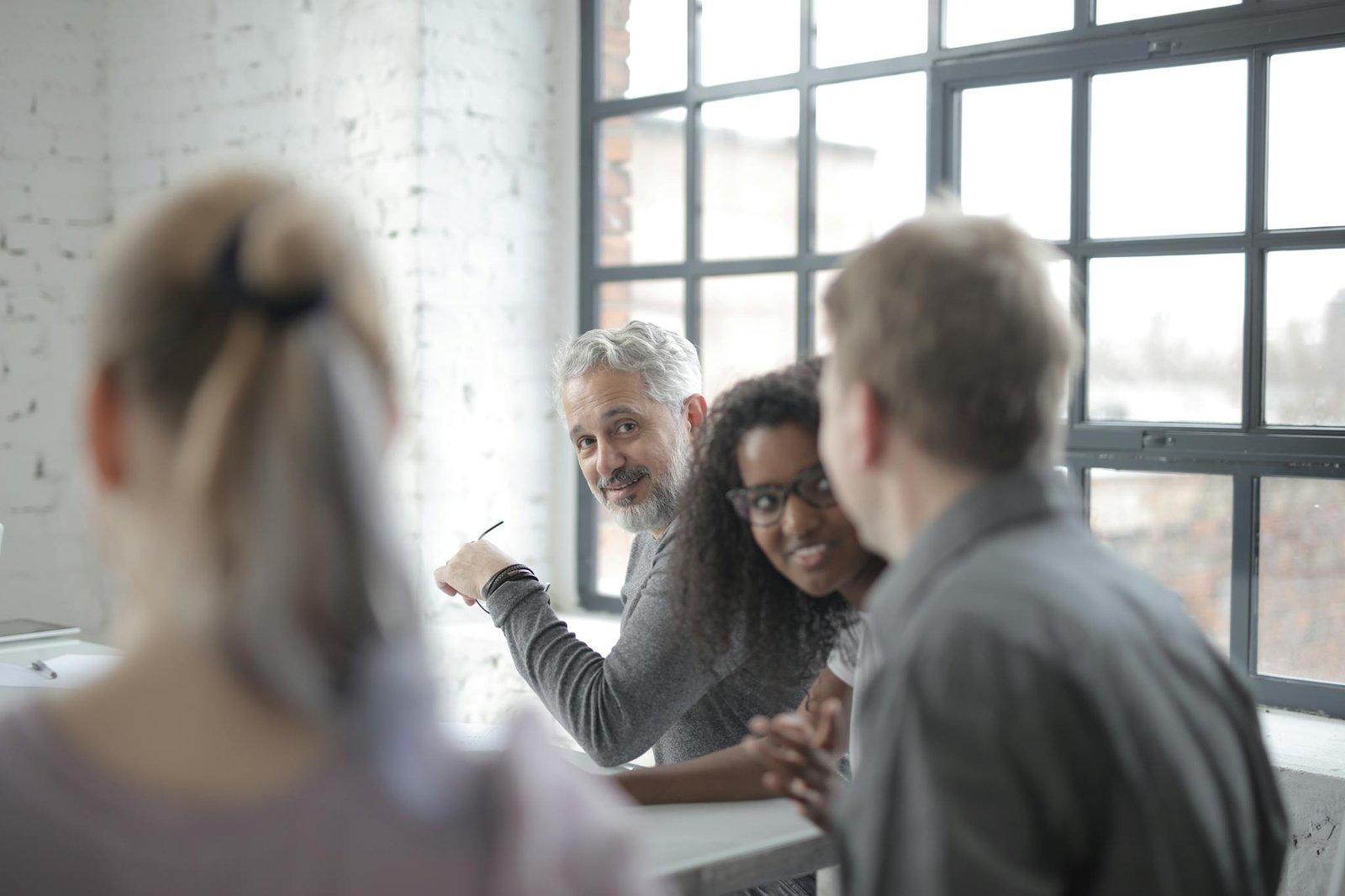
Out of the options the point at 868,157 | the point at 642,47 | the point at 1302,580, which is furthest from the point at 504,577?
the point at 642,47

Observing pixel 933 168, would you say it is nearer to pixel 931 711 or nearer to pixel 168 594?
pixel 931 711

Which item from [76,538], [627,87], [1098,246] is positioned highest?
[627,87]

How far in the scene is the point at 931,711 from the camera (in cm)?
92

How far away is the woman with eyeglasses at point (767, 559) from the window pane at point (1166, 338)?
1482 millimetres

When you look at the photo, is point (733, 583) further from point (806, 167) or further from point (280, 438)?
point (806, 167)

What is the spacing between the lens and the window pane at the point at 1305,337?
2.68 m

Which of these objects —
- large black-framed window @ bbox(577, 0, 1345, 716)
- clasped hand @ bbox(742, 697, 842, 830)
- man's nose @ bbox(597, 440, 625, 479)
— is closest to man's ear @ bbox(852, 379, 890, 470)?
clasped hand @ bbox(742, 697, 842, 830)

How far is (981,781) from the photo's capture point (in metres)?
0.91

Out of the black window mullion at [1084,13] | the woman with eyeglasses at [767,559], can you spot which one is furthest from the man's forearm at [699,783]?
the black window mullion at [1084,13]

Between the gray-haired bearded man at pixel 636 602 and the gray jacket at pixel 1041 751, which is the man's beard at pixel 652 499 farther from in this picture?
the gray jacket at pixel 1041 751

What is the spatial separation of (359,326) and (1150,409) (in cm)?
249

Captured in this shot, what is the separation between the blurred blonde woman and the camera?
731 millimetres

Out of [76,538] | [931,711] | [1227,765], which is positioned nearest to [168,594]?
[931,711]

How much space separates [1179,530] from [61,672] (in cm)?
233
